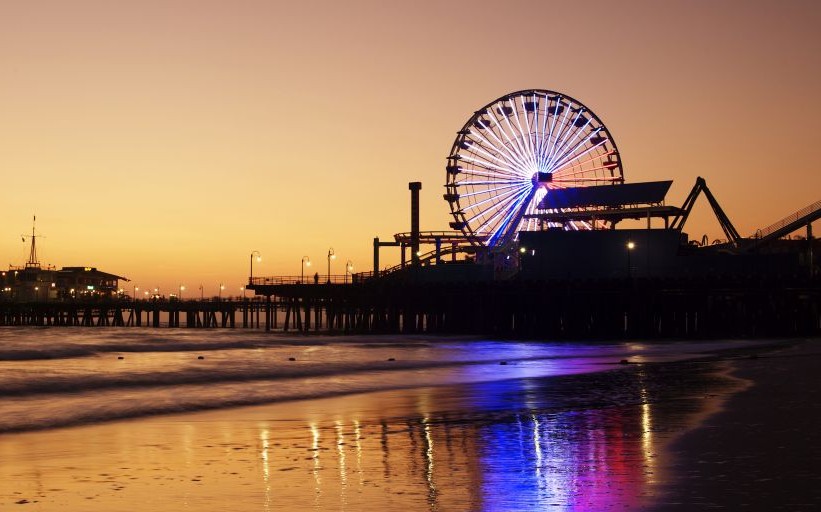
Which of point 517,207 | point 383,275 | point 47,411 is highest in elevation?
point 517,207

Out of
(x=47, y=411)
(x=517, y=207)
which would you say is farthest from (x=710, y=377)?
(x=517, y=207)

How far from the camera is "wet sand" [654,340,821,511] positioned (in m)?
10.4

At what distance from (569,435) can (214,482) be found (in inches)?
252

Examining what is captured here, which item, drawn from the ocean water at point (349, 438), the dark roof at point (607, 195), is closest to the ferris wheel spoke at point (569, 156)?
the dark roof at point (607, 195)

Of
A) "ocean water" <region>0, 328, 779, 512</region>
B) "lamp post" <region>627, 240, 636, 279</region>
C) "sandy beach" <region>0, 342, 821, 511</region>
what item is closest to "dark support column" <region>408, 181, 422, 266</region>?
"lamp post" <region>627, 240, 636, 279</region>

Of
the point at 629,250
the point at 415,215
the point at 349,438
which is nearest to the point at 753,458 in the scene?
the point at 349,438

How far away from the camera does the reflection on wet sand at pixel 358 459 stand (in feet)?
35.4

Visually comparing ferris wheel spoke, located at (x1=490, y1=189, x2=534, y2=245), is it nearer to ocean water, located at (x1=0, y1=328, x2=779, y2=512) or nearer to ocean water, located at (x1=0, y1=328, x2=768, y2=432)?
ocean water, located at (x1=0, y1=328, x2=768, y2=432)

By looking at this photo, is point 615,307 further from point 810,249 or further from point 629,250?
point 810,249

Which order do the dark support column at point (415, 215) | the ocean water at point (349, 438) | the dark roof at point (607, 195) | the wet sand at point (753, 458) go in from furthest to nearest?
1. the dark support column at point (415, 215)
2. the dark roof at point (607, 195)
3. the ocean water at point (349, 438)
4. the wet sand at point (753, 458)

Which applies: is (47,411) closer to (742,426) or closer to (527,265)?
(742,426)

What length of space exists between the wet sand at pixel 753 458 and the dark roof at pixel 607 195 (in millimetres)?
63986

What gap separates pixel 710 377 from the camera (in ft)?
93.7

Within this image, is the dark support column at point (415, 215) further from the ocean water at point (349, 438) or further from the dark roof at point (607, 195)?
the ocean water at point (349, 438)
